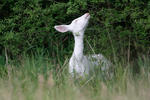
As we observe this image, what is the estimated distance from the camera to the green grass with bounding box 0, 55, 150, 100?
12.7ft

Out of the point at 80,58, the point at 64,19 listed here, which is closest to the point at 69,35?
the point at 64,19

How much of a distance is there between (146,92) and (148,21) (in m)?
3.24

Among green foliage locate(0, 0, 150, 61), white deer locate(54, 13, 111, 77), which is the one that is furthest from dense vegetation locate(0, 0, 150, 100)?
white deer locate(54, 13, 111, 77)

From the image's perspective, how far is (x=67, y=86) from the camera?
446 centimetres

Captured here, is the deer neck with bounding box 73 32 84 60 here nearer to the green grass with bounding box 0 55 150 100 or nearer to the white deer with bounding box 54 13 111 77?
the white deer with bounding box 54 13 111 77

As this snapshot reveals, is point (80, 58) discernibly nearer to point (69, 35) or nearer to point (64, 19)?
point (64, 19)

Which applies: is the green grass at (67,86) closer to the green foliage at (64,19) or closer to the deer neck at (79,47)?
the deer neck at (79,47)

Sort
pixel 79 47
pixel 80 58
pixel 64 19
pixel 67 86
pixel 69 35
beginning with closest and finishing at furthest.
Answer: pixel 67 86 → pixel 80 58 → pixel 79 47 → pixel 64 19 → pixel 69 35

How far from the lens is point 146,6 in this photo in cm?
745

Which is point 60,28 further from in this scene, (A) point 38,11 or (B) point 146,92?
(B) point 146,92

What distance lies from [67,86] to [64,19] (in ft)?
13.5

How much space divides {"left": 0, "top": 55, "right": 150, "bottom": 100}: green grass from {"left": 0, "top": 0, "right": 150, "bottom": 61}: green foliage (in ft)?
5.43

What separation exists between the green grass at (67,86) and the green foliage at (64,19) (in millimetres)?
1656

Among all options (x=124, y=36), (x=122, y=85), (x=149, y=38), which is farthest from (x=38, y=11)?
(x=122, y=85)
